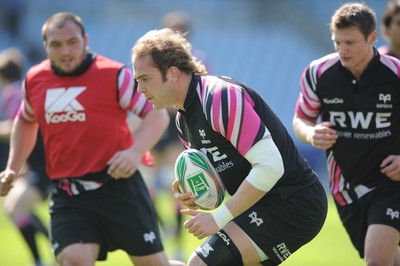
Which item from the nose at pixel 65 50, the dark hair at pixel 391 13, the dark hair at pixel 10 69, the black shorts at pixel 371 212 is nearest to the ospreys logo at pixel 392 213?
the black shorts at pixel 371 212

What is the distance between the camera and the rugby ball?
4.58m

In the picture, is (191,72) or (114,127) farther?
(114,127)

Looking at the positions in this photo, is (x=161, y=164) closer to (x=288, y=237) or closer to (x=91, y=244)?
(x=91, y=244)

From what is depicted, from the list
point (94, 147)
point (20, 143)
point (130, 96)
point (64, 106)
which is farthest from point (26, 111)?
point (130, 96)

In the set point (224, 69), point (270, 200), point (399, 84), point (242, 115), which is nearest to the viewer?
point (242, 115)

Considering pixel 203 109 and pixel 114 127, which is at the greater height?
pixel 203 109

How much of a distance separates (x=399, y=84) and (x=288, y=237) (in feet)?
5.22

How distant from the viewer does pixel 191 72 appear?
15.4 feet

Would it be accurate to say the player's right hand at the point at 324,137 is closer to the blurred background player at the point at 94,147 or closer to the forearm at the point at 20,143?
the blurred background player at the point at 94,147

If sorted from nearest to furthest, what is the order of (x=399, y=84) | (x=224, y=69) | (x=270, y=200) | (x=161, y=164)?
(x=270, y=200), (x=399, y=84), (x=161, y=164), (x=224, y=69)

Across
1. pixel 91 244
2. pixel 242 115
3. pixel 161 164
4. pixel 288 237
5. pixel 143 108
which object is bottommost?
pixel 161 164

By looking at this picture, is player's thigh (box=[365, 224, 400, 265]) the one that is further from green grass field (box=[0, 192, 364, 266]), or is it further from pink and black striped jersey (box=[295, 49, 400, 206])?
green grass field (box=[0, 192, 364, 266])

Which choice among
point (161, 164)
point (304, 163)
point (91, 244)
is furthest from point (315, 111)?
point (161, 164)

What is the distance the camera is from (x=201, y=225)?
427cm
